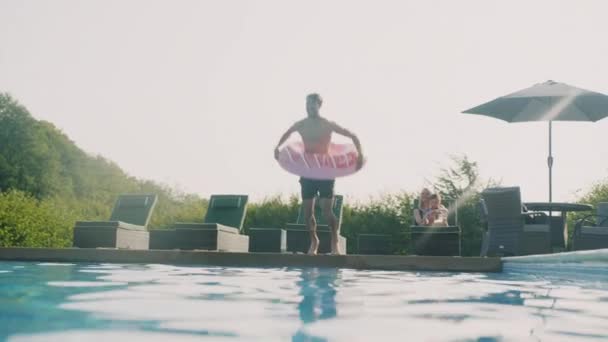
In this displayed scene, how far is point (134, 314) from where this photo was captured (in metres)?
3.20

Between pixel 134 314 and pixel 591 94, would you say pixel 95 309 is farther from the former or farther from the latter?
pixel 591 94

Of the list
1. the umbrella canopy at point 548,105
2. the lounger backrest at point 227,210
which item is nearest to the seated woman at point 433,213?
the umbrella canopy at point 548,105

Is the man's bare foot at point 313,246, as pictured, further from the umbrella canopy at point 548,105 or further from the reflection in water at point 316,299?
the umbrella canopy at point 548,105

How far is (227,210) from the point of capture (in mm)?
11625

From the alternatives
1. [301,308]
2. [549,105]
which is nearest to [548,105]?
[549,105]

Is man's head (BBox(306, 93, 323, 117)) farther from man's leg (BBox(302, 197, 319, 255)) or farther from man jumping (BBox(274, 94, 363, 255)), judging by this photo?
man's leg (BBox(302, 197, 319, 255))

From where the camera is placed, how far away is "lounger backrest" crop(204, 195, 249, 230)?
11508mm

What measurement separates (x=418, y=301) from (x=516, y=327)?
1072 mm

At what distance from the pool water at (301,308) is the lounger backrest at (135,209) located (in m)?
5.66

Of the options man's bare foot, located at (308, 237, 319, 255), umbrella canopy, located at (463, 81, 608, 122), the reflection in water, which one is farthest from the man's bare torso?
umbrella canopy, located at (463, 81, 608, 122)

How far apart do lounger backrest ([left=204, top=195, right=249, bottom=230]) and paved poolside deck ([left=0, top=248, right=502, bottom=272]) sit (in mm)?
3554

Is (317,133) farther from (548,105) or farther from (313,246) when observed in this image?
(548,105)

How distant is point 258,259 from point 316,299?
3752 millimetres

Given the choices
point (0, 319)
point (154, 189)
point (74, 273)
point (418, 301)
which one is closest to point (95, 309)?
point (0, 319)
